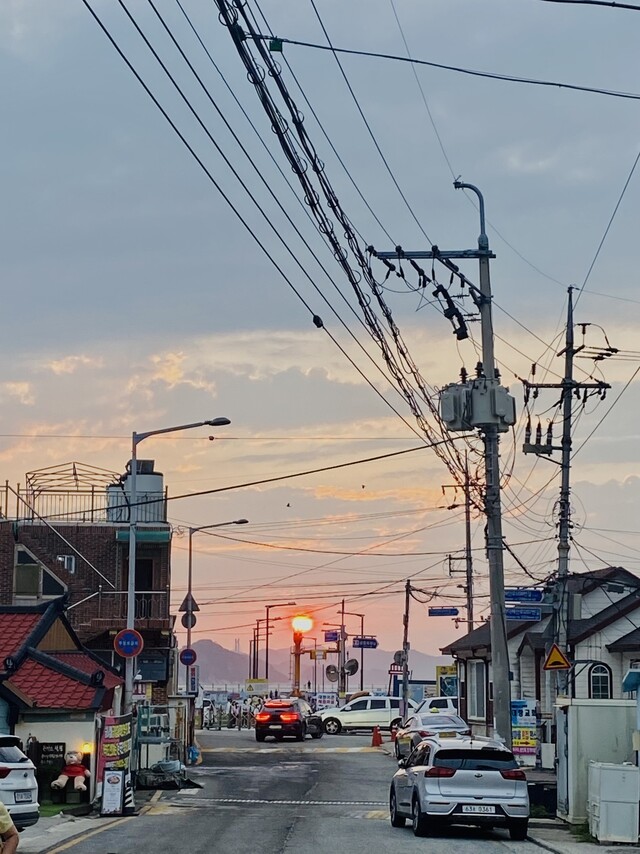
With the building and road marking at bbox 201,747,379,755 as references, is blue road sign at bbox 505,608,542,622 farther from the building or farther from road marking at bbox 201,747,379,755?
road marking at bbox 201,747,379,755

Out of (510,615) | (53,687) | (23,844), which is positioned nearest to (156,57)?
(23,844)

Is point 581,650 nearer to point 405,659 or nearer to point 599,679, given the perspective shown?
point 599,679

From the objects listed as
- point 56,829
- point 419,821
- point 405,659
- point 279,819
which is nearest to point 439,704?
point 405,659

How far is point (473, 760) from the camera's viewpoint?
20.8 metres

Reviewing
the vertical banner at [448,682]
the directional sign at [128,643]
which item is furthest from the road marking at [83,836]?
the vertical banner at [448,682]

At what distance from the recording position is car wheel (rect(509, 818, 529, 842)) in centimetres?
2044

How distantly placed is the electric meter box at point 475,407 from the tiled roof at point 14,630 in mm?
11424

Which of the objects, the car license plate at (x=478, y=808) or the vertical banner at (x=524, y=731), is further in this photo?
the vertical banner at (x=524, y=731)

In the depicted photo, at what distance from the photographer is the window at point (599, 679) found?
42688 mm

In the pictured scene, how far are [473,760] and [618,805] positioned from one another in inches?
92.3

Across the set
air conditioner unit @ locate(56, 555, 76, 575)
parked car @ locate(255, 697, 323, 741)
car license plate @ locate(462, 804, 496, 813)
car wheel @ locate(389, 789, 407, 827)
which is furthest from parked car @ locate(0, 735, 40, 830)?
air conditioner unit @ locate(56, 555, 76, 575)

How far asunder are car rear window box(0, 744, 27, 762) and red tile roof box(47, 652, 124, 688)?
1107 centimetres

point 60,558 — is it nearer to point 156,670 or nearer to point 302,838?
point 156,670

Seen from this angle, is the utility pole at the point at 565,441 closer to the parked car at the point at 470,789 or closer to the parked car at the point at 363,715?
the parked car at the point at 470,789
